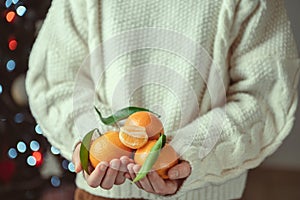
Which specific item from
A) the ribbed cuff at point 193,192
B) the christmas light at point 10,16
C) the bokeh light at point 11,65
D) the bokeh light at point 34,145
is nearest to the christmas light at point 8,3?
the christmas light at point 10,16

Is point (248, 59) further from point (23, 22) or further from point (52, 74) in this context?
point (23, 22)

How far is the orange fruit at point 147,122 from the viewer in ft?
2.83

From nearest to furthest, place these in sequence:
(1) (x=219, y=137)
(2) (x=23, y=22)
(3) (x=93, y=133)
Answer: (3) (x=93, y=133) < (1) (x=219, y=137) < (2) (x=23, y=22)

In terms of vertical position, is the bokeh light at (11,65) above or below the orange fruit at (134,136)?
below

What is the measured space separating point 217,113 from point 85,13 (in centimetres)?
28

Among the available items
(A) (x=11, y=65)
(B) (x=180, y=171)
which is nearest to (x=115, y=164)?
(B) (x=180, y=171)

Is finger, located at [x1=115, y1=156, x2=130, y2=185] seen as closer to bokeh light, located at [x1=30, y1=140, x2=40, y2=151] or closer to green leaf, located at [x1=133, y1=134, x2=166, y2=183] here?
green leaf, located at [x1=133, y1=134, x2=166, y2=183]

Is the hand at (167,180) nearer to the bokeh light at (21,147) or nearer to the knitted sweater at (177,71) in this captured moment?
the knitted sweater at (177,71)

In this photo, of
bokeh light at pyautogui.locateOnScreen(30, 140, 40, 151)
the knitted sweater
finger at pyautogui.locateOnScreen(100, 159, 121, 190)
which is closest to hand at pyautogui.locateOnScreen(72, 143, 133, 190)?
finger at pyautogui.locateOnScreen(100, 159, 121, 190)

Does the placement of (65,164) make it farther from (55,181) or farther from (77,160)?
(77,160)

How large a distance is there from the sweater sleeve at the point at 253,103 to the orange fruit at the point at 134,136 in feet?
0.54

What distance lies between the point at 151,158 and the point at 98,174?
98 millimetres

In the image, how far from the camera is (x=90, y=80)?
1110 mm

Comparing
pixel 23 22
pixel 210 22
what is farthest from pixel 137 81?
pixel 23 22
